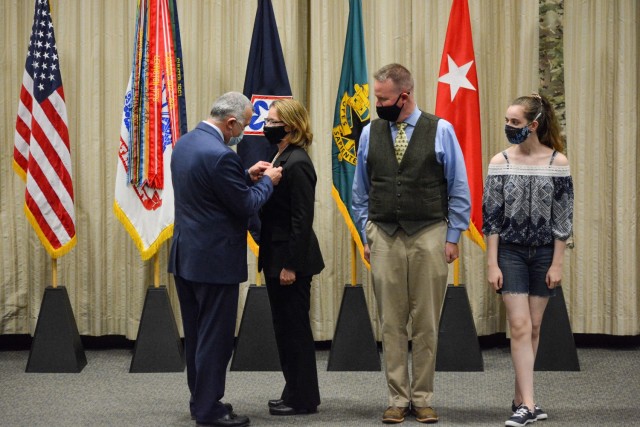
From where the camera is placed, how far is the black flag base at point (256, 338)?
5.56 m

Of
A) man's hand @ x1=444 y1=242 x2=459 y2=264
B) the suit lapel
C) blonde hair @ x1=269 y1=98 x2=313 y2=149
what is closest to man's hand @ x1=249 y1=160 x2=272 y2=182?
the suit lapel

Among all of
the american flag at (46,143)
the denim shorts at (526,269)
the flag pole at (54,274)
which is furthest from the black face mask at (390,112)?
the flag pole at (54,274)

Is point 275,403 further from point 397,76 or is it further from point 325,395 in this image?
point 397,76

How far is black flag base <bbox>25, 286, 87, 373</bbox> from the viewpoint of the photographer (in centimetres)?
551

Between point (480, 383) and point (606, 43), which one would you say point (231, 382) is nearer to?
point (480, 383)

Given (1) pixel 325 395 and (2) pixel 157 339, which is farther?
(2) pixel 157 339

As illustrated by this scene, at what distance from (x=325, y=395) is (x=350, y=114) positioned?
5.59 feet

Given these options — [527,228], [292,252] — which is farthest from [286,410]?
[527,228]

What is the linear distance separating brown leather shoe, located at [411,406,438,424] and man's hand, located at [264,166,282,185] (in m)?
1.24

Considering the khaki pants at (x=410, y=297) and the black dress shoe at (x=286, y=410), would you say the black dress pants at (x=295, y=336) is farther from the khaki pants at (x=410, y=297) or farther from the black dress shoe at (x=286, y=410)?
the khaki pants at (x=410, y=297)

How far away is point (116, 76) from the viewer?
19.9 ft

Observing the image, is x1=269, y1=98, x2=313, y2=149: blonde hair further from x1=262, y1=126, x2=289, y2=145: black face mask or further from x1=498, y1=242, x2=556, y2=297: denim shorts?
x1=498, y1=242, x2=556, y2=297: denim shorts

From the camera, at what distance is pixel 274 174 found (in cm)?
425

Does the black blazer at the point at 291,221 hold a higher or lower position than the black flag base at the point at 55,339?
higher
